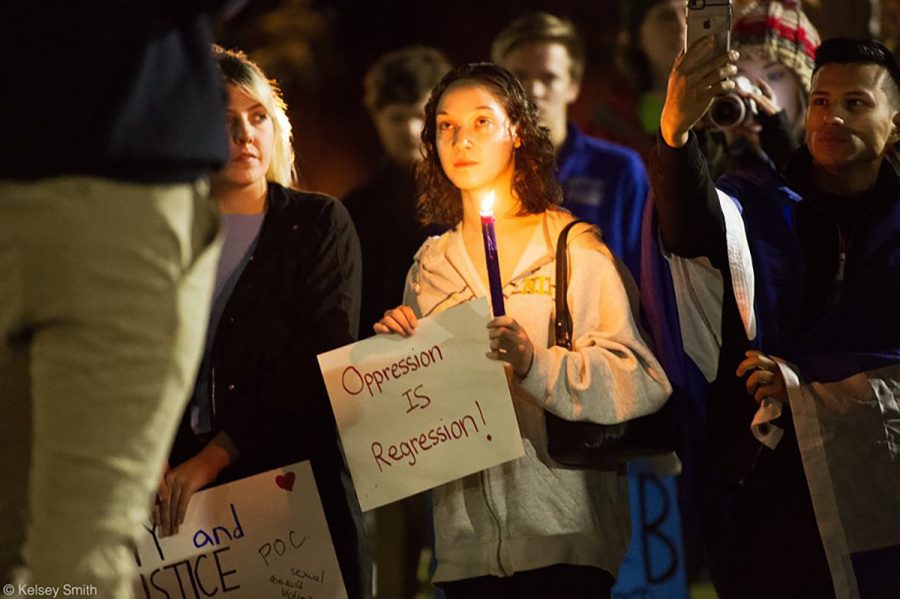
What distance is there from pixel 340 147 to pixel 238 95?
6.95 m

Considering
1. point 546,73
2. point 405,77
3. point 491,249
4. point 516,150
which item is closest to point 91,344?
point 491,249

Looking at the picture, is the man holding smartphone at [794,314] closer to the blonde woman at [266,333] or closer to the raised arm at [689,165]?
the raised arm at [689,165]

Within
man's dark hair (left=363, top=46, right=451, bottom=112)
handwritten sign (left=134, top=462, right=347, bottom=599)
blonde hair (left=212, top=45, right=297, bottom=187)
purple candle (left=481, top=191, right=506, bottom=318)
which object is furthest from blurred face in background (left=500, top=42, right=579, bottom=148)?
handwritten sign (left=134, top=462, right=347, bottom=599)

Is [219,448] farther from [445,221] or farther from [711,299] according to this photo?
[711,299]

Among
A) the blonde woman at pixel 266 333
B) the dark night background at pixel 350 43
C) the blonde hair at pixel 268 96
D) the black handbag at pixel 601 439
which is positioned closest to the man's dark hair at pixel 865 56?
the black handbag at pixel 601 439

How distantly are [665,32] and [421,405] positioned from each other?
8.00 ft

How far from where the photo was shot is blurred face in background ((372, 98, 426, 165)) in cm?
539

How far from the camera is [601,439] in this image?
11.3ft

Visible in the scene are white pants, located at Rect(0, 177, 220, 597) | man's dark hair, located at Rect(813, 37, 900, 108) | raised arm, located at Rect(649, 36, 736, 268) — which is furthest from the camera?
man's dark hair, located at Rect(813, 37, 900, 108)

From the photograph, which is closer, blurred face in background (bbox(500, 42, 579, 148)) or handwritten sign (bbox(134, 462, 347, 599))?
handwritten sign (bbox(134, 462, 347, 599))

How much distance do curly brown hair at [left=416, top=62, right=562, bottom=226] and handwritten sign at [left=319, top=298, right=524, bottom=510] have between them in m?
0.47

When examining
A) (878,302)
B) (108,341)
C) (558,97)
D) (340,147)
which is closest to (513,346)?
(878,302)

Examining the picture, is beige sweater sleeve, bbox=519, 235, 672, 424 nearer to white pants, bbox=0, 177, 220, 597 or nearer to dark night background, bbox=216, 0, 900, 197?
white pants, bbox=0, 177, 220, 597

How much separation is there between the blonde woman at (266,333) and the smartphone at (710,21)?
1.13 m
